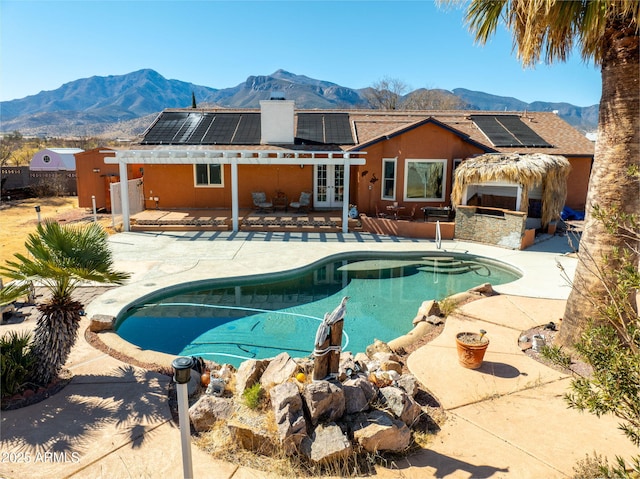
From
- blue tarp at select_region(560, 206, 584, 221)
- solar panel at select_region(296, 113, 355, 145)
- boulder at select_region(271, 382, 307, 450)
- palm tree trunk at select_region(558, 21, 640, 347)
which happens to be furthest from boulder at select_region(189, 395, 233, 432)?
blue tarp at select_region(560, 206, 584, 221)

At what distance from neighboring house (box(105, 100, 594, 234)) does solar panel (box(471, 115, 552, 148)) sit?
5cm

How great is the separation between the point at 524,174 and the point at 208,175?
571 inches

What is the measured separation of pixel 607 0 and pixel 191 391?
25.9 feet

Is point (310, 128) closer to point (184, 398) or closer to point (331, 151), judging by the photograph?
point (331, 151)

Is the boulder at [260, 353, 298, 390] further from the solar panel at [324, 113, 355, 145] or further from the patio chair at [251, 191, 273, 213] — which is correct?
the solar panel at [324, 113, 355, 145]

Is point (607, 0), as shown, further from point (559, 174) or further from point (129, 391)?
point (559, 174)

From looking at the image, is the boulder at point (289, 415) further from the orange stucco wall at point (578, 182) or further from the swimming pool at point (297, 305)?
the orange stucco wall at point (578, 182)

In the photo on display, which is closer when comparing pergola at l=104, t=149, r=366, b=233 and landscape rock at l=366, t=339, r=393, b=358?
landscape rock at l=366, t=339, r=393, b=358

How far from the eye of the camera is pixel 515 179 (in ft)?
50.5

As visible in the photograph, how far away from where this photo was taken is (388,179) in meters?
19.2

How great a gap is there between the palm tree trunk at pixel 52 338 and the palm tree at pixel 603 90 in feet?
24.1

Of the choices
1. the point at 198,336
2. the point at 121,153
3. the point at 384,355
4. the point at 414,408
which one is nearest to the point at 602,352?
the point at 414,408

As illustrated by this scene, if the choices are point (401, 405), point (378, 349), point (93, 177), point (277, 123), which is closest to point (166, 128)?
point (93, 177)

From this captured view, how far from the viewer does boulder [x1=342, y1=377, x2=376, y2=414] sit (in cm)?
516
